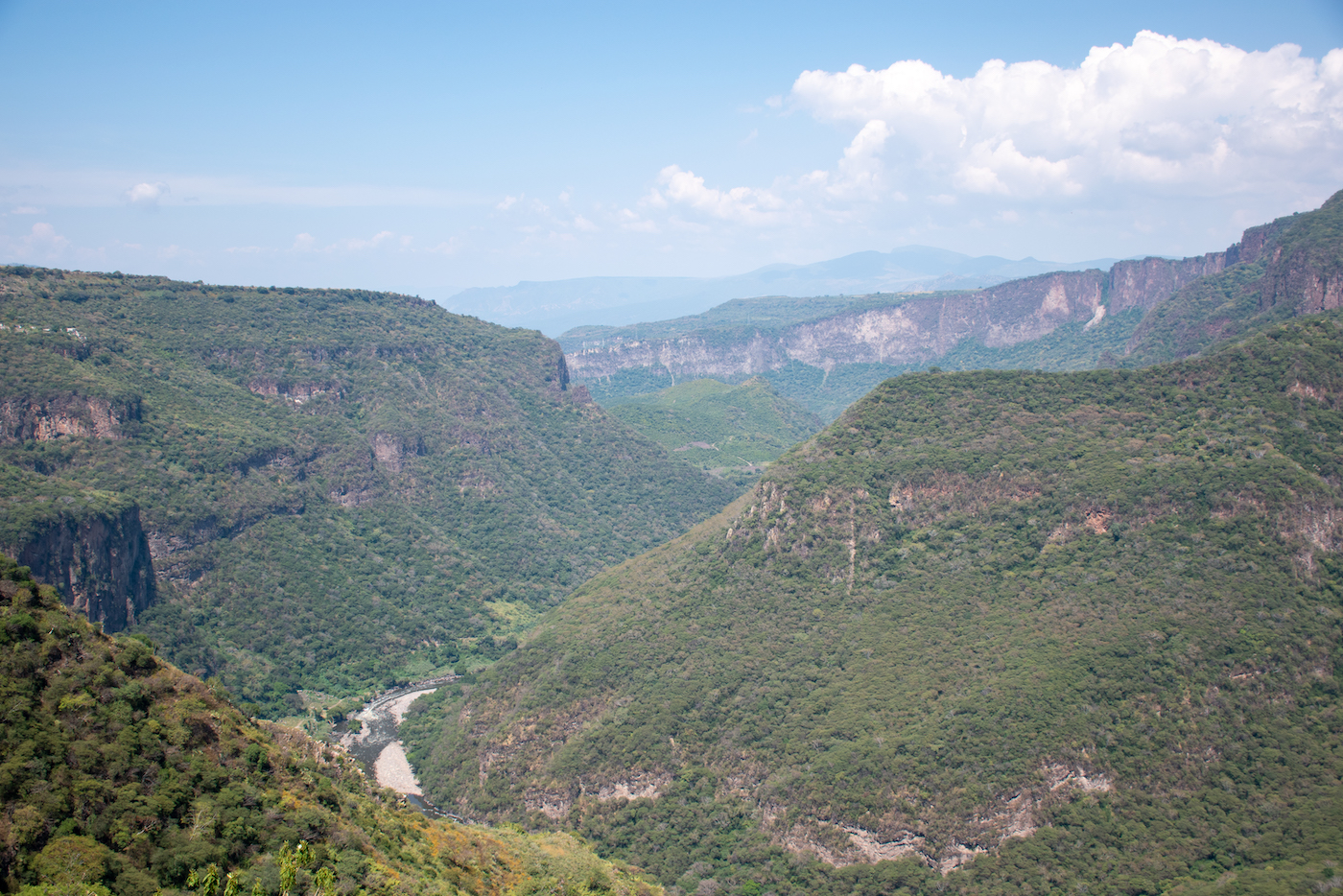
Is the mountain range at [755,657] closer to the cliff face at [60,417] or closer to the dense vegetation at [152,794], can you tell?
the dense vegetation at [152,794]

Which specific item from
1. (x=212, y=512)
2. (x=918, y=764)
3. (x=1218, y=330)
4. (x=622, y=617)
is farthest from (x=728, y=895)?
(x=1218, y=330)

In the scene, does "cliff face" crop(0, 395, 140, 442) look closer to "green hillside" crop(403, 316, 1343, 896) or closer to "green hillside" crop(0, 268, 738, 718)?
"green hillside" crop(0, 268, 738, 718)

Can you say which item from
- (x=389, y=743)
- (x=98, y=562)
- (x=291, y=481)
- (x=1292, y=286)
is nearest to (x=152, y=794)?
(x=389, y=743)

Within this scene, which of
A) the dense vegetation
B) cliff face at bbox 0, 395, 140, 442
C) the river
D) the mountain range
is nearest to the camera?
the dense vegetation

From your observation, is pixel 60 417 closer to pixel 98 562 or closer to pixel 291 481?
pixel 98 562

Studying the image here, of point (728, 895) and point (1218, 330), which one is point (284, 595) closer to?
point (728, 895)

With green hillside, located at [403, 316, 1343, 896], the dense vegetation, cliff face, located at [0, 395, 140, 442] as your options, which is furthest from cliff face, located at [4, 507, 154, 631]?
the dense vegetation

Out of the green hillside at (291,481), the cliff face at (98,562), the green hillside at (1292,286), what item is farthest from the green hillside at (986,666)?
the green hillside at (1292,286)
